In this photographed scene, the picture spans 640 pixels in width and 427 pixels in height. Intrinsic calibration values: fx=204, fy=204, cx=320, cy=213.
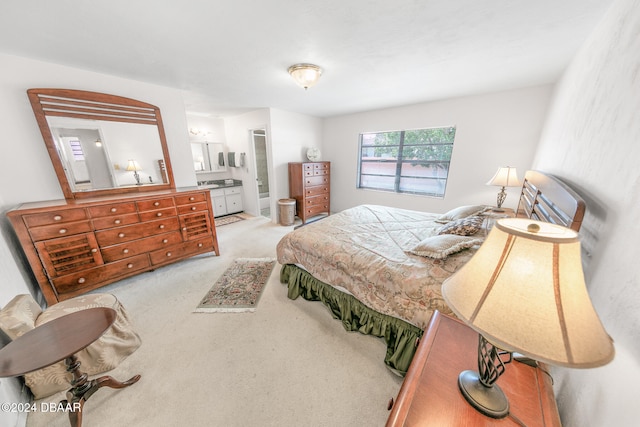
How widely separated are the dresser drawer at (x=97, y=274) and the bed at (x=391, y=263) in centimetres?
172

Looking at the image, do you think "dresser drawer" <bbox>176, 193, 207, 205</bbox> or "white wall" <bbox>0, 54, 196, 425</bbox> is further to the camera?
"dresser drawer" <bbox>176, 193, 207, 205</bbox>

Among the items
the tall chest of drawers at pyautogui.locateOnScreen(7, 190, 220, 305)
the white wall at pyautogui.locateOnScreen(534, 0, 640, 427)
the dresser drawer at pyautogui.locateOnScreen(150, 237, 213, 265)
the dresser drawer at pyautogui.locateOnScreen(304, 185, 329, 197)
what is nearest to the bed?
the white wall at pyautogui.locateOnScreen(534, 0, 640, 427)

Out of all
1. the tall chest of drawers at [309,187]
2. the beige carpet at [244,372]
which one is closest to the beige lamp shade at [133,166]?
the beige carpet at [244,372]

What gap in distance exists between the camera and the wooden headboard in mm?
923

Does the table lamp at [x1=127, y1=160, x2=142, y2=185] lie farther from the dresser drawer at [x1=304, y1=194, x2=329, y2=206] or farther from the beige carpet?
the dresser drawer at [x1=304, y1=194, x2=329, y2=206]

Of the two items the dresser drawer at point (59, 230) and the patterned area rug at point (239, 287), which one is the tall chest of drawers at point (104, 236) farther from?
the patterned area rug at point (239, 287)

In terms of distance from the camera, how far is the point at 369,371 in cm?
146

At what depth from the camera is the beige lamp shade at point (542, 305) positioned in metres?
0.46

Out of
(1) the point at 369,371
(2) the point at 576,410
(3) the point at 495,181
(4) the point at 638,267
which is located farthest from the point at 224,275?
(3) the point at 495,181

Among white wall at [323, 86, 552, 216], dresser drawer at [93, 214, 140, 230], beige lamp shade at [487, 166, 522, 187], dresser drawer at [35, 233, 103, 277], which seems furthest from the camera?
white wall at [323, 86, 552, 216]

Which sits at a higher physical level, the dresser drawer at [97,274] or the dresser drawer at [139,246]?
the dresser drawer at [139,246]

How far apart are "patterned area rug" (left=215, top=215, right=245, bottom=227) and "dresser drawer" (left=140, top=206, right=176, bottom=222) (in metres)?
1.75

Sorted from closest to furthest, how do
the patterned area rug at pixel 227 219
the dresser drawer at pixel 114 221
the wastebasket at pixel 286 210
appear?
1. the dresser drawer at pixel 114 221
2. the wastebasket at pixel 286 210
3. the patterned area rug at pixel 227 219

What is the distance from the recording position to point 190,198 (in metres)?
2.70
